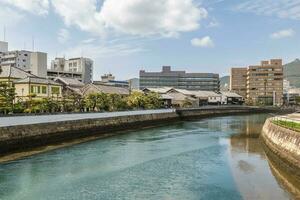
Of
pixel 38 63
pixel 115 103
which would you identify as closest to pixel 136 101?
pixel 115 103

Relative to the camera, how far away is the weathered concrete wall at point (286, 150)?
22297mm

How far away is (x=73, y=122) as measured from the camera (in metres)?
41.2

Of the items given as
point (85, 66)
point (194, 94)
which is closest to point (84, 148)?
point (194, 94)

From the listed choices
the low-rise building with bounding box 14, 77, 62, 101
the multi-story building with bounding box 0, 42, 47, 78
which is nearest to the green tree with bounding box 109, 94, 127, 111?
the low-rise building with bounding box 14, 77, 62, 101

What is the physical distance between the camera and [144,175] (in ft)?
76.0

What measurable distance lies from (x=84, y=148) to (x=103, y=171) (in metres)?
10.3

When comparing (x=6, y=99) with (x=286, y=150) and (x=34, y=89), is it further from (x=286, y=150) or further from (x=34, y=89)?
(x=286, y=150)

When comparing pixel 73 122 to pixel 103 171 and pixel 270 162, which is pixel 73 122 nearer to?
pixel 103 171

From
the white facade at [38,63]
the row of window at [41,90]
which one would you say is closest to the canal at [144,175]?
the row of window at [41,90]

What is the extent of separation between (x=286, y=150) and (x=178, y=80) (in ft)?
500

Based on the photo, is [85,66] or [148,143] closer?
[148,143]

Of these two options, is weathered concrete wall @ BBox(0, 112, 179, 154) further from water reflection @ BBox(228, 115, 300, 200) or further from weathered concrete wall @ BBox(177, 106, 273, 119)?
weathered concrete wall @ BBox(177, 106, 273, 119)

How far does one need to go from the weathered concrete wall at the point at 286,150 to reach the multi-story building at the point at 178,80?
144347 millimetres

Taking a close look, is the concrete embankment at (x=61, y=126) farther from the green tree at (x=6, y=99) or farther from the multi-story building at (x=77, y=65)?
the multi-story building at (x=77, y=65)
